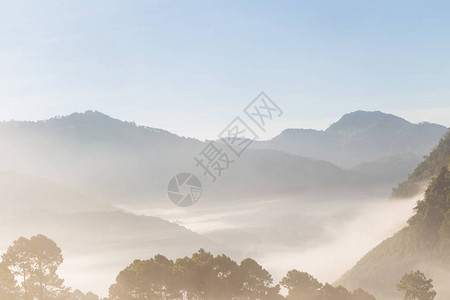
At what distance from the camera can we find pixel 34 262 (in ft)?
192

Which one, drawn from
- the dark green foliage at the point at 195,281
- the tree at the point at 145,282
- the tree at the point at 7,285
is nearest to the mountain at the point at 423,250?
the dark green foliage at the point at 195,281

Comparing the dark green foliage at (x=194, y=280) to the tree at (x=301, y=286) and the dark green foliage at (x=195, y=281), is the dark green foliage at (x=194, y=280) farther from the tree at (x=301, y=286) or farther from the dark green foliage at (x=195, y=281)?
the tree at (x=301, y=286)

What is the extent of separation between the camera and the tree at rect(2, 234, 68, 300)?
57.6 m

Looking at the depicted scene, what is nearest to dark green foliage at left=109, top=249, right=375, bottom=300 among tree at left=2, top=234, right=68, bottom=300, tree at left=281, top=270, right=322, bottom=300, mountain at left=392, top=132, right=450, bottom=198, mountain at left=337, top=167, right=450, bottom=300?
tree at left=281, top=270, right=322, bottom=300

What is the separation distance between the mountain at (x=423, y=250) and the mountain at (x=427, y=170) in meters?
36.9

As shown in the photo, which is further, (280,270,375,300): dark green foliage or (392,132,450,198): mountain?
(392,132,450,198): mountain

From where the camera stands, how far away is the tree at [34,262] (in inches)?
2267

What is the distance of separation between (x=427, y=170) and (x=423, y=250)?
212 feet

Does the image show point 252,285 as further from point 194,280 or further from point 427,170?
point 427,170

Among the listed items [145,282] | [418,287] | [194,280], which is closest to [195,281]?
[194,280]

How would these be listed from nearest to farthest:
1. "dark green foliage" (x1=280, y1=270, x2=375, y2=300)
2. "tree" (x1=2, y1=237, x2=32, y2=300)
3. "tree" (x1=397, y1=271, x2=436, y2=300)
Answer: "tree" (x1=2, y1=237, x2=32, y2=300), "tree" (x1=397, y1=271, x2=436, y2=300), "dark green foliage" (x1=280, y1=270, x2=375, y2=300)

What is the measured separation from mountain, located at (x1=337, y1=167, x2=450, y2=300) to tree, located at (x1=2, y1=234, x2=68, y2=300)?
72.4 meters

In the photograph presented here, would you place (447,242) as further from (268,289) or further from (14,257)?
(14,257)

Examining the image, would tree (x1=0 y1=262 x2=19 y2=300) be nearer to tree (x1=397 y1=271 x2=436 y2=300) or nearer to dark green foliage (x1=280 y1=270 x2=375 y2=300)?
dark green foliage (x1=280 y1=270 x2=375 y2=300)
